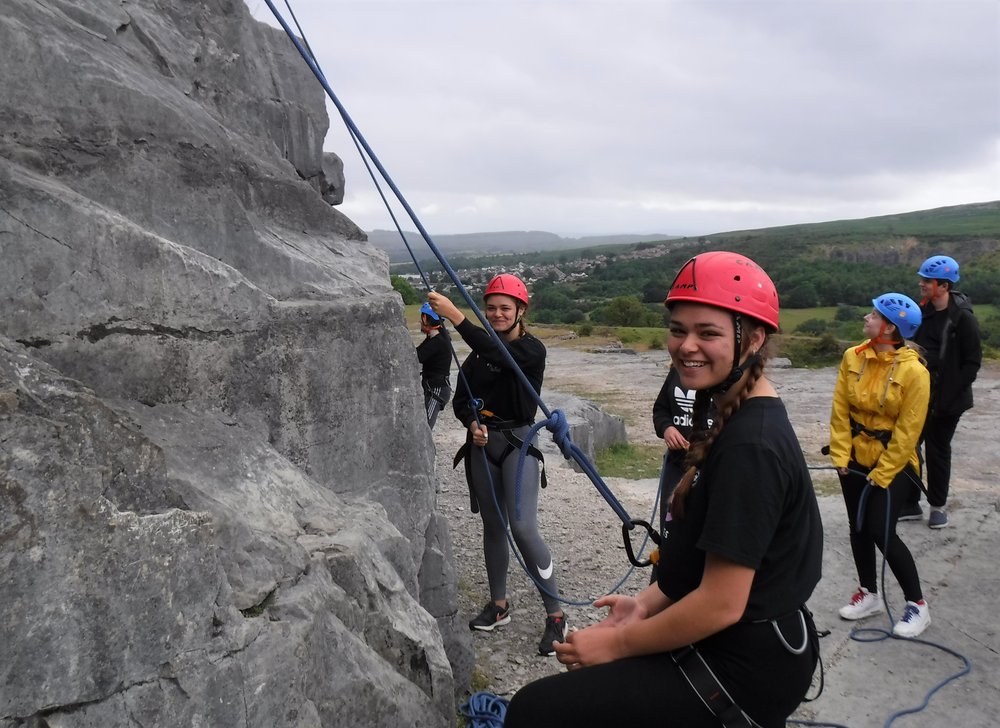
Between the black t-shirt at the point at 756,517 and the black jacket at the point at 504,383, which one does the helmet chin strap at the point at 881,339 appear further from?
the black t-shirt at the point at 756,517

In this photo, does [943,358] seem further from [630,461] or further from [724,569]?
[724,569]

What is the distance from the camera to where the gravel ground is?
4531 mm

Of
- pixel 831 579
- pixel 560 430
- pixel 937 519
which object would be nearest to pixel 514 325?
pixel 560 430

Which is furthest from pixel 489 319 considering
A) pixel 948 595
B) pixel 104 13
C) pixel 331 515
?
pixel 948 595

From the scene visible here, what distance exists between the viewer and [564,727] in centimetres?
217

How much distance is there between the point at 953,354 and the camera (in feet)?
22.7

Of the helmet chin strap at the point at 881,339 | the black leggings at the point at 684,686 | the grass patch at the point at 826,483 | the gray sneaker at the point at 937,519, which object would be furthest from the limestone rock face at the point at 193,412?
the grass patch at the point at 826,483

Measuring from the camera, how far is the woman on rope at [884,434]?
4855mm

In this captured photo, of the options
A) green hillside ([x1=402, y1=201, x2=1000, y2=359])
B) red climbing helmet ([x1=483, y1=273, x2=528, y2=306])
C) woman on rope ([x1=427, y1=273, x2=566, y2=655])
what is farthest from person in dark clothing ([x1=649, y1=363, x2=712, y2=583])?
green hillside ([x1=402, y1=201, x2=1000, y2=359])

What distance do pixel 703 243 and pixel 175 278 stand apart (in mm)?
120375

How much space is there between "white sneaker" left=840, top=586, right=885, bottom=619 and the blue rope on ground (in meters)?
2.79

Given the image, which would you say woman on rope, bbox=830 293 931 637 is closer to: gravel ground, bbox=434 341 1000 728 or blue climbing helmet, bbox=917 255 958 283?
gravel ground, bbox=434 341 1000 728

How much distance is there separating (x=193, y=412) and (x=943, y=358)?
21.8ft

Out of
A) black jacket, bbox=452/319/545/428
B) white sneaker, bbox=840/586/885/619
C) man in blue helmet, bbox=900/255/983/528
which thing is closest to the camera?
black jacket, bbox=452/319/545/428
